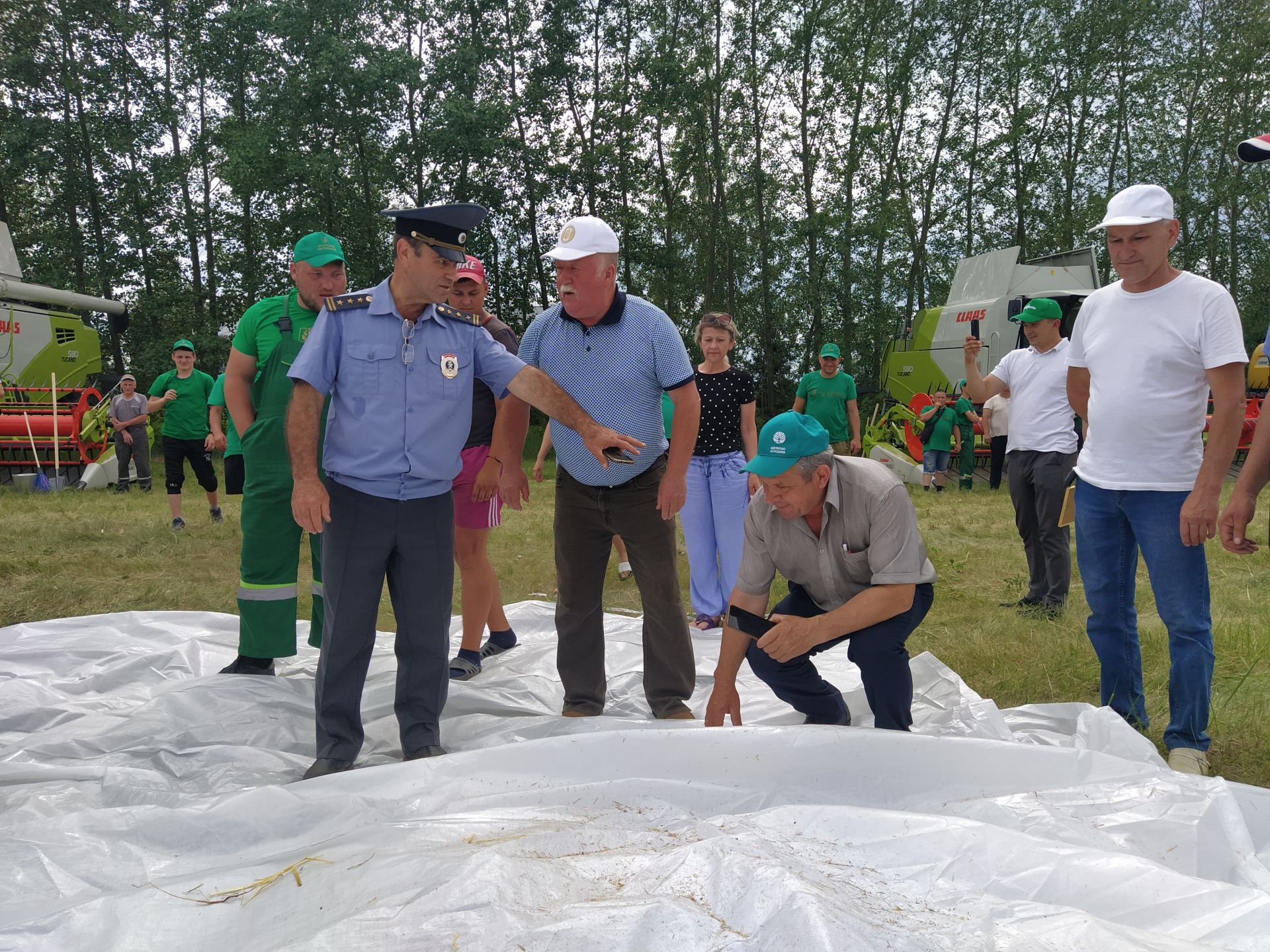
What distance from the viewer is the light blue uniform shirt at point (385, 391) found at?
9.67ft

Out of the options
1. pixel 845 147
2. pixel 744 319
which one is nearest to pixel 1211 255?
pixel 845 147

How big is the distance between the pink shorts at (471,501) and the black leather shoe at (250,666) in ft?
3.08

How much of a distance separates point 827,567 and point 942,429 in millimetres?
9085

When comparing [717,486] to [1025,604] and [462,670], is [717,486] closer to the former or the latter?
[462,670]

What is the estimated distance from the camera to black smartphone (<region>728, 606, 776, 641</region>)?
299 cm

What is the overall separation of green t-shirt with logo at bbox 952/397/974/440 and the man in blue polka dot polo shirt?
928cm

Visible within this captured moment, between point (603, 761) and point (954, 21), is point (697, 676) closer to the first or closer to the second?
point (603, 761)

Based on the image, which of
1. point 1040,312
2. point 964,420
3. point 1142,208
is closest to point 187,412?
point 1040,312

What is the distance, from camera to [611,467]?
11.5 ft

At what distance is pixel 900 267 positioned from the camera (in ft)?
80.8

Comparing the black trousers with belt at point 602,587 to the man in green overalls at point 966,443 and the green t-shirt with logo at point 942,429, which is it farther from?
the man in green overalls at point 966,443

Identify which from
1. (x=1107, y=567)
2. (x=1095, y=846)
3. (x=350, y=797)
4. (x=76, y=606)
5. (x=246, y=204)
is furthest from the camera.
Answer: (x=246, y=204)

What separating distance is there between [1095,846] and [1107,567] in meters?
1.44

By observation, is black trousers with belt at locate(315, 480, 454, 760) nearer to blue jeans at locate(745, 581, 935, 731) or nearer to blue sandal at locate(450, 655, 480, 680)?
blue sandal at locate(450, 655, 480, 680)
